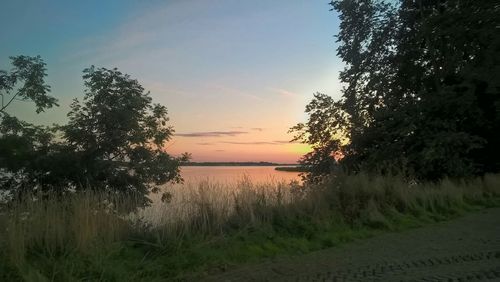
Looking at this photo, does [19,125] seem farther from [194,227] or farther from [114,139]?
[194,227]

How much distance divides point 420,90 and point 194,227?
18.4 metres

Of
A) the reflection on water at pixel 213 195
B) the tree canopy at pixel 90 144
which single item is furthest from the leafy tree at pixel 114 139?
the reflection on water at pixel 213 195

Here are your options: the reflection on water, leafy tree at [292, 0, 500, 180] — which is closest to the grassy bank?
the reflection on water

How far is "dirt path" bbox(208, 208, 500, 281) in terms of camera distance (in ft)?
23.2

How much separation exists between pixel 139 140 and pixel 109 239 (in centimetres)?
1193

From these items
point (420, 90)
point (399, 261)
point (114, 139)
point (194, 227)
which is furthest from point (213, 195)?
point (420, 90)

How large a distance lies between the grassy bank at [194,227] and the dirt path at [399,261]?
0.56m

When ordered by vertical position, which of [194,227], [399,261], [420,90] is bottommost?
[399,261]

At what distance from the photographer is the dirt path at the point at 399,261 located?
23.2 feet

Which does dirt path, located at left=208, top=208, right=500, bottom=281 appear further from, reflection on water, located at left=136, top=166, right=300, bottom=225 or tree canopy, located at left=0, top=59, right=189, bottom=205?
tree canopy, located at left=0, top=59, right=189, bottom=205

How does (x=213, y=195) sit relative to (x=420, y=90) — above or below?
below

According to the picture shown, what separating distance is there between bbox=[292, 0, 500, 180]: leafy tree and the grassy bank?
5639 millimetres

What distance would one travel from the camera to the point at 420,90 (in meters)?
24.8

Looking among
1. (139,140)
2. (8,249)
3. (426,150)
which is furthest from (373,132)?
(8,249)
